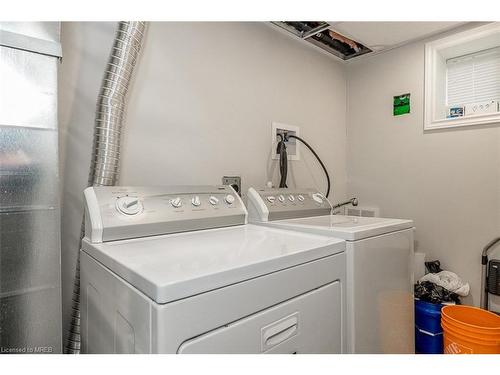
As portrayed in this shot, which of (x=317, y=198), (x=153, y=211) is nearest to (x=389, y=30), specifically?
(x=317, y=198)

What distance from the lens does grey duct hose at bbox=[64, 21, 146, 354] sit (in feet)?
3.80

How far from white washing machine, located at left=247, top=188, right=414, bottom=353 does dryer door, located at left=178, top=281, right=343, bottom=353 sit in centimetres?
11

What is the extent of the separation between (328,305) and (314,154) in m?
1.49

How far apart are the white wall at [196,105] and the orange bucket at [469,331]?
1.22 meters

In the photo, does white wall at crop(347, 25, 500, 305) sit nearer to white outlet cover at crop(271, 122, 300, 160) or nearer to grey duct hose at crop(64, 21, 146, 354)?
white outlet cover at crop(271, 122, 300, 160)

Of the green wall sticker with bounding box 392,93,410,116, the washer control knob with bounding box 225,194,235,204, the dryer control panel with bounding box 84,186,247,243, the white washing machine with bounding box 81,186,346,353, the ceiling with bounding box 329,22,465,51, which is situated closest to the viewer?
the white washing machine with bounding box 81,186,346,353

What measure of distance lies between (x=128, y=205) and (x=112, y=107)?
1.43 feet

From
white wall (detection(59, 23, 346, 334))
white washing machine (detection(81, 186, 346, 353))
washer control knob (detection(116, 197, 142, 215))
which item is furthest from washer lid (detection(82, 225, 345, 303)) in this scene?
white wall (detection(59, 23, 346, 334))

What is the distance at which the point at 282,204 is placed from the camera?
5.08ft

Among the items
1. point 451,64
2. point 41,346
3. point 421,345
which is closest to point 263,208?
point 41,346

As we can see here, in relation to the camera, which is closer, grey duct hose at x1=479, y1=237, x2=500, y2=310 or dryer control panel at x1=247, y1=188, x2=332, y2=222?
dryer control panel at x1=247, y1=188, x2=332, y2=222
